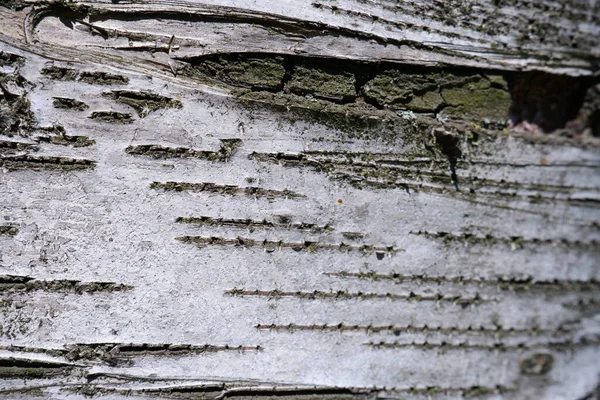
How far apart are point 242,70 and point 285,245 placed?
1.14 feet

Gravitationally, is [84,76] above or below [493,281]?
above

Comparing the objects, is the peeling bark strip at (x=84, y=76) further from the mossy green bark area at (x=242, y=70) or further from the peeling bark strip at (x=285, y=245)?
the peeling bark strip at (x=285, y=245)

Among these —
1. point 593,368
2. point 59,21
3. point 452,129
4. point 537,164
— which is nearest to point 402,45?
point 452,129

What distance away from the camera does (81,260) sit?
924mm

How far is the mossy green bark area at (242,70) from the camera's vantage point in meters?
0.95

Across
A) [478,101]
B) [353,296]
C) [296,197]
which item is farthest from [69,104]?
[478,101]

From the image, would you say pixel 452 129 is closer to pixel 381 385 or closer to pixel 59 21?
pixel 381 385

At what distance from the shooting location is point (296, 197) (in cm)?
100

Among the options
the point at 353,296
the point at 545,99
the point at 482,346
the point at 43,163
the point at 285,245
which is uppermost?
the point at 545,99

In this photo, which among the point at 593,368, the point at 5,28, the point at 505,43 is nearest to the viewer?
the point at 5,28

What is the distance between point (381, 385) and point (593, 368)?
57 centimetres

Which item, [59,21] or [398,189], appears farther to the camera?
[398,189]

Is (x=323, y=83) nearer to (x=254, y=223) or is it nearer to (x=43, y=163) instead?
(x=254, y=223)

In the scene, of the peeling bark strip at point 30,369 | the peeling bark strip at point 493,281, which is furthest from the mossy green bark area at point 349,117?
the peeling bark strip at point 30,369
